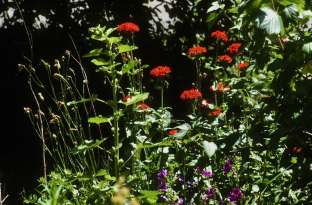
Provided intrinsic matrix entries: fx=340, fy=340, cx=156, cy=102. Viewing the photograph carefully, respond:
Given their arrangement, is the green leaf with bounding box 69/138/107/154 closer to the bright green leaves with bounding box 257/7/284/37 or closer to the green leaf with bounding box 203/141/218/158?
the green leaf with bounding box 203/141/218/158

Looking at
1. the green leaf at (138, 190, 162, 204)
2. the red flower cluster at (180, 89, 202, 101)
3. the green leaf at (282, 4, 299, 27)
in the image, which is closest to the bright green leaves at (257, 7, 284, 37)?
the green leaf at (282, 4, 299, 27)

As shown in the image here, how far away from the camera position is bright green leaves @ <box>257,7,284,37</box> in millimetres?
1168

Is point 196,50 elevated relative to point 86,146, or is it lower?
elevated

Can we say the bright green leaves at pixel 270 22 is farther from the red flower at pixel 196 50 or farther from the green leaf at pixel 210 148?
the red flower at pixel 196 50

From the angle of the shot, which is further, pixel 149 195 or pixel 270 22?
pixel 149 195

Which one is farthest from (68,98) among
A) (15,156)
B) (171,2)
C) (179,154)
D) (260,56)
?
(260,56)

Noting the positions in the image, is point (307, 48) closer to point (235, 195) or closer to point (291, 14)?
point (291, 14)

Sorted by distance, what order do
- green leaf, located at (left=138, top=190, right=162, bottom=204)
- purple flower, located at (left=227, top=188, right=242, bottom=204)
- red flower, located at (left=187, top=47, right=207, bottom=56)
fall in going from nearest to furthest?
1. green leaf, located at (left=138, top=190, right=162, bottom=204)
2. purple flower, located at (left=227, top=188, right=242, bottom=204)
3. red flower, located at (left=187, top=47, right=207, bottom=56)

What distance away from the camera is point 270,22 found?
1174mm

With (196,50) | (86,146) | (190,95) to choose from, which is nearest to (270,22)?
(86,146)

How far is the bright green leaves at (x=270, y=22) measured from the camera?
1168mm

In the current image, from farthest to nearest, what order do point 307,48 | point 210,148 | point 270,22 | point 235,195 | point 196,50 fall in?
point 196,50 → point 235,195 → point 210,148 → point 307,48 → point 270,22

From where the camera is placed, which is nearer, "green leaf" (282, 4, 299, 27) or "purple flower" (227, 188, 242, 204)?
"green leaf" (282, 4, 299, 27)

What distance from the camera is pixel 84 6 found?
429 centimetres
